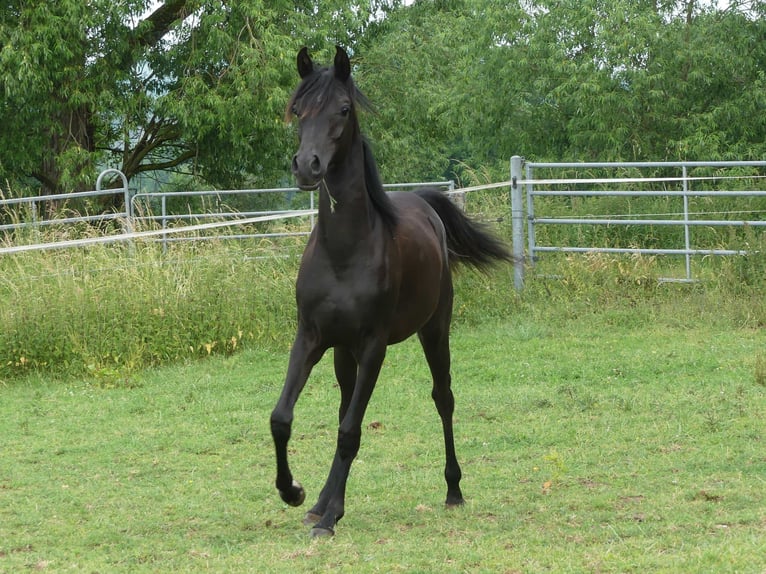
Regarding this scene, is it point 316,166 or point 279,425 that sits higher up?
point 316,166

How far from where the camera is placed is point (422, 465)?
20.6 feet

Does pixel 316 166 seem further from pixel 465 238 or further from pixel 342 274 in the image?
pixel 465 238

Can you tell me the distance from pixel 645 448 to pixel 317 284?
8.38 feet

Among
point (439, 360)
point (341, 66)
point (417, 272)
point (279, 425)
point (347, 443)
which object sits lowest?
point (347, 443)

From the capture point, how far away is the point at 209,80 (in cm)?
1975

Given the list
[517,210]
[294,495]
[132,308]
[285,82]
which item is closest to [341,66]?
[294,495]

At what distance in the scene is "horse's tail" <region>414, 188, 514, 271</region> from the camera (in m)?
6.66

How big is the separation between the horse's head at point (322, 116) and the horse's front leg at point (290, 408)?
0.86m

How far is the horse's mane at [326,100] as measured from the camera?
4.81 m

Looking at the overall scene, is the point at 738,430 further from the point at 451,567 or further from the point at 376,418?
the point at 451,567

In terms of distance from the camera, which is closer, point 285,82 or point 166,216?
point 166,216

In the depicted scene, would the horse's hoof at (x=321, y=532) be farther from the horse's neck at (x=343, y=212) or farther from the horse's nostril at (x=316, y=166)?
the horse's nostril at (x=316, y=166)

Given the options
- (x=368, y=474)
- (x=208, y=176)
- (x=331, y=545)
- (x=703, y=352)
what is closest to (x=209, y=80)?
(x=208, y=176)

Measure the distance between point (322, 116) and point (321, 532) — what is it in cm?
189
